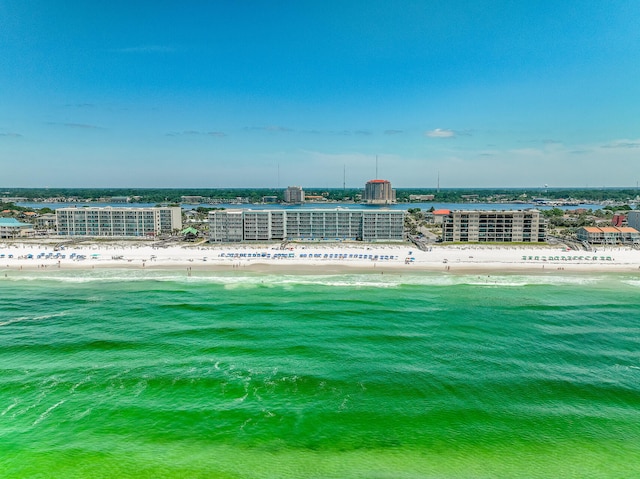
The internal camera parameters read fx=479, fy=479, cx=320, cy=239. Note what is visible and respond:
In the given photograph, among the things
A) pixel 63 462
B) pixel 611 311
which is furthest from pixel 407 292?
pixel 63 462

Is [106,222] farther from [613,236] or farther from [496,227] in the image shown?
[613,236]

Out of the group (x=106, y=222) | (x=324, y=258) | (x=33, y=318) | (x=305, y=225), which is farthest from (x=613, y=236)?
(x=106, y=222)

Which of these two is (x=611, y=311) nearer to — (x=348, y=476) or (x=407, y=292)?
(x=407, y=292)

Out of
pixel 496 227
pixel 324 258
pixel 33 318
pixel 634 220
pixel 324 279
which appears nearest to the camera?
pixel 33 318

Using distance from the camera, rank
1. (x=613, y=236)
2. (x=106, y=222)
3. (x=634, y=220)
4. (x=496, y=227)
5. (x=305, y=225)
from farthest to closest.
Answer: (x=634, y=220) < (x=106, y=222) < (x=305, y=225) < (x=496, y=227) < (x=613, y=236)

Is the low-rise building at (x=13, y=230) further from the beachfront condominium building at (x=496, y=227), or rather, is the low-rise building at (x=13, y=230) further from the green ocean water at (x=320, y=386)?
the beachfront condominium building at (x=496, y=227)
